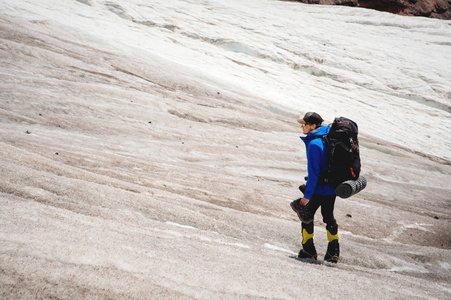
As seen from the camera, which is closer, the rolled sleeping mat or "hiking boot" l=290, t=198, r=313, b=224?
the rolled sleeping mat

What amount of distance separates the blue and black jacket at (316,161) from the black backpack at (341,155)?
77 mm

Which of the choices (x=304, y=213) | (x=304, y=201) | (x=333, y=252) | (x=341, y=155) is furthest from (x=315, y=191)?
(x=333, y=252)

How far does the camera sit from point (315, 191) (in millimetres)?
5711

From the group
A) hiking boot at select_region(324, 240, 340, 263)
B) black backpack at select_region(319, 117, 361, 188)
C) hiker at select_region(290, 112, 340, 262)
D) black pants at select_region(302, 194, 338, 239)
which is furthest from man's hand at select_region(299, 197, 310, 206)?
hiking boot at select_region(324, 240, 340, 263)

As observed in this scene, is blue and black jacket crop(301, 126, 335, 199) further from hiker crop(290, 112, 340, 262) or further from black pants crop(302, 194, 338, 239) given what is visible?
black pants crop(302, 194, 338, 239)

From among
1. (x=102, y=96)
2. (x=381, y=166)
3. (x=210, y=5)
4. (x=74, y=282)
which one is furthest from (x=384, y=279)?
(x=210, y=5)

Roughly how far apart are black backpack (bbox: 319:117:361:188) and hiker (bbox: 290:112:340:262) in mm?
101

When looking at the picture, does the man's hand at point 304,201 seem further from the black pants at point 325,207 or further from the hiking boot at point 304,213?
the black pants at point 325,207

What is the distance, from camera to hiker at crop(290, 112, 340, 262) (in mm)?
5477

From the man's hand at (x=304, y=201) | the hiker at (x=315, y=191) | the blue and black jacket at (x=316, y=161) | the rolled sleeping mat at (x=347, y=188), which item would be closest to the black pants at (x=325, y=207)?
the hiker at (x=315, y=191)

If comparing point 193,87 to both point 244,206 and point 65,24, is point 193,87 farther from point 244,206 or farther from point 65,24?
point 244,206

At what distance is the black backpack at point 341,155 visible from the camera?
5.31 meters

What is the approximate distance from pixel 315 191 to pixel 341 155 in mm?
697

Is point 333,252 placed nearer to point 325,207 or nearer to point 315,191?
point 325,207
